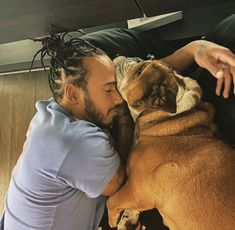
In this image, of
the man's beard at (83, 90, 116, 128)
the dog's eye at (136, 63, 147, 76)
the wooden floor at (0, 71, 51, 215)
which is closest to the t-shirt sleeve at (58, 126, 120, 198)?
the man's beard at (83, 90, 116, 128)

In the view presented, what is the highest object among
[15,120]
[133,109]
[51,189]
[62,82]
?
[62,82]

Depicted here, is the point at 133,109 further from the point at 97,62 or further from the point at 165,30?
the point at 165,30

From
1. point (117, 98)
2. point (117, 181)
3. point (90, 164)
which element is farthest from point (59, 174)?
point (117, 98)

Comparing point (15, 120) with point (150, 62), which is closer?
point (150, 62)

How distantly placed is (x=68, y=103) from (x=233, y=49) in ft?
1.78

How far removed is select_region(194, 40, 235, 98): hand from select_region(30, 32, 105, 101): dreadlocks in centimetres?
33

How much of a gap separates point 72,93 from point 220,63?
1.50ft

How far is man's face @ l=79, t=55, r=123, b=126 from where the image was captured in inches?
A: 48.4

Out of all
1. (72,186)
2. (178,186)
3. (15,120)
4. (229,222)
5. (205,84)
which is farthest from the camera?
(15,120)

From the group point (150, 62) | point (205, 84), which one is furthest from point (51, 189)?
point (205, 84)

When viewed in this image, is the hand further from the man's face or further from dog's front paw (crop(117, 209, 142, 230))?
dog's front paw (crop(117, 209, 142, 230))

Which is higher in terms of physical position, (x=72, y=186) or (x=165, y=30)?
(x=165, y=30)

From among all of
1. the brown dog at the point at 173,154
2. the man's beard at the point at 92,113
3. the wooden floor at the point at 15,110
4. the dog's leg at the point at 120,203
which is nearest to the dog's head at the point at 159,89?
the brown dog at the point at 173,154

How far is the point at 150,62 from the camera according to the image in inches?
47.4
